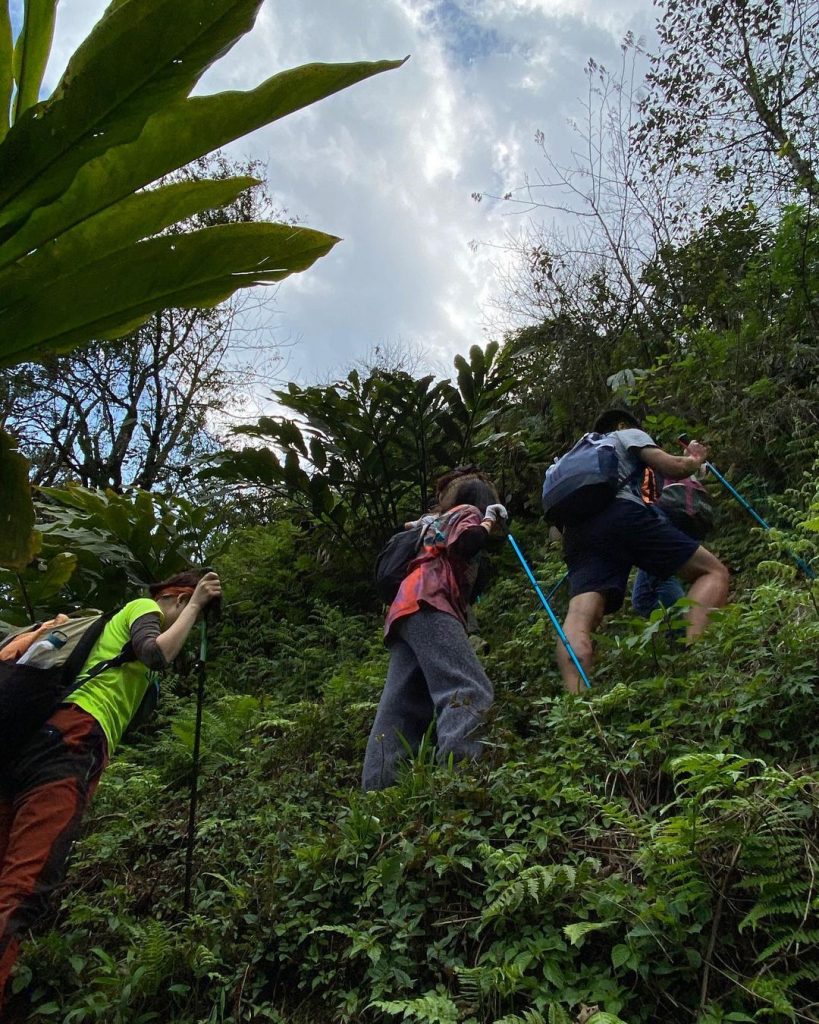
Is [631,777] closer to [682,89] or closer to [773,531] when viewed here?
[773,531]

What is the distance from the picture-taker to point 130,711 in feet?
10.1

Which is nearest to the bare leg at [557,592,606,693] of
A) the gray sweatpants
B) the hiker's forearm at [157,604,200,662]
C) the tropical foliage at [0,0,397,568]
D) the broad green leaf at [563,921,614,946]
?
the gray sweatpants

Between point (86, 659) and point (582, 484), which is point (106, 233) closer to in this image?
point (86, 659)

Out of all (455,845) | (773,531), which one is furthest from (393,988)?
(773,531)

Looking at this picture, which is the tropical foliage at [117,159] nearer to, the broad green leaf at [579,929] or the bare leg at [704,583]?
the broad green leaf at [579,929]

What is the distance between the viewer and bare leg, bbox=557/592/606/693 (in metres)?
3.67

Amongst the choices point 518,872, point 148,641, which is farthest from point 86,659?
point 518,872

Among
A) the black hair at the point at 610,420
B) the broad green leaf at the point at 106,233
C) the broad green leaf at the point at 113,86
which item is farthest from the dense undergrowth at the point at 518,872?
the broad green leaf at the point at 113,86

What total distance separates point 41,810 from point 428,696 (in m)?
1.71

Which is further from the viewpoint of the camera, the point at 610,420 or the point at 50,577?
the point at 50,577

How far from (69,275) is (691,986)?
2060 mm

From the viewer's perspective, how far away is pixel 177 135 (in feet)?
3.66

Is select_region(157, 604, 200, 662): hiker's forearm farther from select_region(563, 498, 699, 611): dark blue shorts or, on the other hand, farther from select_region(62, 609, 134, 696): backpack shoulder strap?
select_region(563, 498, 699, 611): dark blue shorts

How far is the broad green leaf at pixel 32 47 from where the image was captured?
118 centimetres
